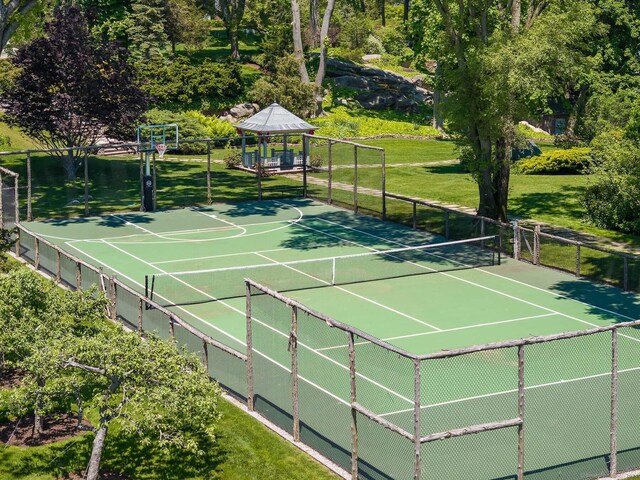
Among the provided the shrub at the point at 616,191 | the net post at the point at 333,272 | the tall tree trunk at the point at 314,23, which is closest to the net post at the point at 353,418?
the net post at the point at 333,272

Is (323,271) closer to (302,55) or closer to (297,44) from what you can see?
(302,55)

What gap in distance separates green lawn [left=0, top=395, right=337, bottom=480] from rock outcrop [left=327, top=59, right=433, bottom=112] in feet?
212

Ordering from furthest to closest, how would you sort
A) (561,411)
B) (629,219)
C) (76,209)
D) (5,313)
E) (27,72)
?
(27,72) → (76,209) → (629,219) → (561,411) → (5,313)

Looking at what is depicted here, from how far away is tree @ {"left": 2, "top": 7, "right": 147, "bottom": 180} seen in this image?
54.5 m

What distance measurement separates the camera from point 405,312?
3356 cm

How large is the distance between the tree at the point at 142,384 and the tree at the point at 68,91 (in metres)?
35.5

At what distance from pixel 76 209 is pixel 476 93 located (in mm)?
17991

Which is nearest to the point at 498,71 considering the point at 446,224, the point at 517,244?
the point at 446,224

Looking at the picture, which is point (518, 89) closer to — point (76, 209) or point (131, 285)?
point (131, 285)

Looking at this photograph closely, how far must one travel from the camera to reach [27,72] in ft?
179

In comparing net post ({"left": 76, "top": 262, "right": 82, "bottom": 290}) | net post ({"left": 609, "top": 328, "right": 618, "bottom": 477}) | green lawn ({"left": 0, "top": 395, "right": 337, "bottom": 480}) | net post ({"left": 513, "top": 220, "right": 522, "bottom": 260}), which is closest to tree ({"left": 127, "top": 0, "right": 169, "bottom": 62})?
net post ({"left": 513, "top": 220, "right": 522, "bottom": 260})

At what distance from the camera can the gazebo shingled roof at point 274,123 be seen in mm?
59438

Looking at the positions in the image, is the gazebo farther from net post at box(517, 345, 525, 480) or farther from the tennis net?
net post at box(517, 345, 525, 480)

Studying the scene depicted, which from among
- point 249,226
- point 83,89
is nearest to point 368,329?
point 249,226
